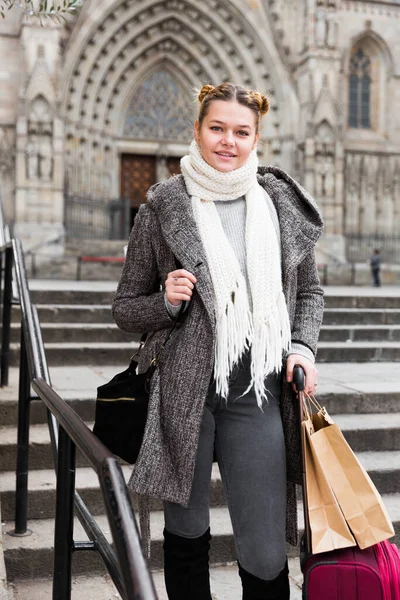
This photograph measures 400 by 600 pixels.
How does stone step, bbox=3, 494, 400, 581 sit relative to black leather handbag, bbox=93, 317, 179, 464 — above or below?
below

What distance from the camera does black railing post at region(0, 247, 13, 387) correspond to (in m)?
4.77

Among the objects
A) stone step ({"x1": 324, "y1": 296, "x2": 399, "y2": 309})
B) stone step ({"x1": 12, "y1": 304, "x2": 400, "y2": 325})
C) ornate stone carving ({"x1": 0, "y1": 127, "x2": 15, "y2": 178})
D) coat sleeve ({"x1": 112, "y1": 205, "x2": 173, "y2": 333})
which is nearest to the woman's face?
coat sleeve ({"x1": 112, "y1": 205, "x2": 173, "y2": 333})

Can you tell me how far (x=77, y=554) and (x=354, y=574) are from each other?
5.71 ft

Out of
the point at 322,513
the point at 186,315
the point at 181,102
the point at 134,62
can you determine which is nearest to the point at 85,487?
the point at 186,315

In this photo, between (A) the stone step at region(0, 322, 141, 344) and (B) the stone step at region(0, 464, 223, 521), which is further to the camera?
(A) the stone step at region(0, 322, 141, 344)

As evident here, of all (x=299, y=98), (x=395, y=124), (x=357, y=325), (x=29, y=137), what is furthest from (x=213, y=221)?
(x=395, y=124)

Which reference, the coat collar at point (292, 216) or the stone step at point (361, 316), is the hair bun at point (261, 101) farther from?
the stone step at point (361, 316)

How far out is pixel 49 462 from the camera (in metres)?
4.06

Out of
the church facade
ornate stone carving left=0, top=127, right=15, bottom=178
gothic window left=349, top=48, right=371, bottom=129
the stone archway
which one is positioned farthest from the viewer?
gothic window left=349, top=48, right=371, bottom=129

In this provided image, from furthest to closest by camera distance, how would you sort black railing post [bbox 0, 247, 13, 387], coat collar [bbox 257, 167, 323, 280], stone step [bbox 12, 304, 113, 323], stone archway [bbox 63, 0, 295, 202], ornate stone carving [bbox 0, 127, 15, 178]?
stone archway [bbox 63, 0, 295, 202]
ornate stone carving [bbox 0, 127, 15, 178]
stone step [bbox 12, 304, 113, 323]
black railing post [bbox 0, 247, 13, 387]
coat collar [bbox 257, 167, 323, 280]

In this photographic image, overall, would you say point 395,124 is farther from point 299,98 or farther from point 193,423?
point 193,423

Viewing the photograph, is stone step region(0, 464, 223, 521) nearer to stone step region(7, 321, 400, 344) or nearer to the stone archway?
stone step region(7, 321, 400, 344)

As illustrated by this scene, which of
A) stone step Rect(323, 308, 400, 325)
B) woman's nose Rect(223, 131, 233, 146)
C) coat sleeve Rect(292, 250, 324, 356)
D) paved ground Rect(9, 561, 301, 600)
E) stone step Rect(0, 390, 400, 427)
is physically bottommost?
paved ground Rect(9, 561, 301, 600)

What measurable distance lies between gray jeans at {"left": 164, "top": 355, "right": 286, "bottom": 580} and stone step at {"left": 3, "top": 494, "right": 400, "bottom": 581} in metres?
1.31
